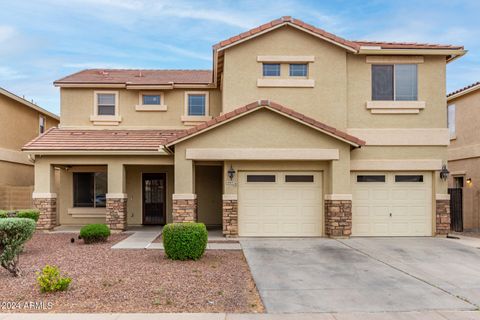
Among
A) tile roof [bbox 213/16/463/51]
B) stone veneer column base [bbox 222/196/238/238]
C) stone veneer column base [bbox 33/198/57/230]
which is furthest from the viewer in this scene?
stone veneer column base [bbox 33/198/57/230]

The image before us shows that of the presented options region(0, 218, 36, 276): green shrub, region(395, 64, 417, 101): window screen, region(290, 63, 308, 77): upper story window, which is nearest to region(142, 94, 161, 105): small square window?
region(290, 63, 308, 77): upper story window

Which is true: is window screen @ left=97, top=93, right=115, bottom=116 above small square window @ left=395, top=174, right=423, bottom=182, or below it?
above

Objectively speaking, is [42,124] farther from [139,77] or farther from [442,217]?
[442,217]

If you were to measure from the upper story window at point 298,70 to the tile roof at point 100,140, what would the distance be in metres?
5.65

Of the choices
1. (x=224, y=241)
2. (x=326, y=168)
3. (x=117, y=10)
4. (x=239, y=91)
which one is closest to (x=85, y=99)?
(x=117, y=10)

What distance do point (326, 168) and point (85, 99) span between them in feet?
36.5

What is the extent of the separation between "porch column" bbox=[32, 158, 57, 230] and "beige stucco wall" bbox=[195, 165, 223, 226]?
594cm

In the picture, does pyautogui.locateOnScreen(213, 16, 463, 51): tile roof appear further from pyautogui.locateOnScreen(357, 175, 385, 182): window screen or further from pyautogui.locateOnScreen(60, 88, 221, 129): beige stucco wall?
pyautogui.locateOnScreen(357, 175, 385, 182): window screen

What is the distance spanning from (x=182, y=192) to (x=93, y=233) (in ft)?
10.2

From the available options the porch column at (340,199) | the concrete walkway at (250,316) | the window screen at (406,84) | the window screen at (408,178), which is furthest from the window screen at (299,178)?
the concrete walkway at (250,316)

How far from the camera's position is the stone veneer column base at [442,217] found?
49.4 ft

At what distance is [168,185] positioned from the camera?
749 inches

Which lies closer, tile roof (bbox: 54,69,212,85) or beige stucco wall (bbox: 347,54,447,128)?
beige stucco wall (bbox: 347,54,447,128)

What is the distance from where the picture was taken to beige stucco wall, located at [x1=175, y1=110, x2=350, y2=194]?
1431cm
